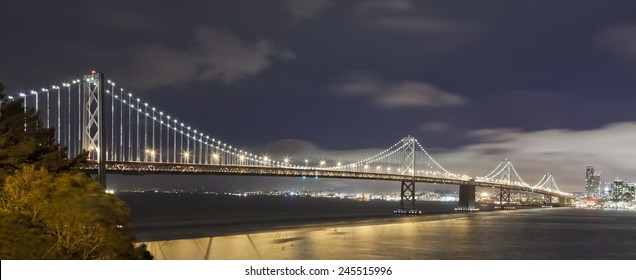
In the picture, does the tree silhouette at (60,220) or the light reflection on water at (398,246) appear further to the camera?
the light reflection on water at (398,246)

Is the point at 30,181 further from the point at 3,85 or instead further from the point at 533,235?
the point at 533,235

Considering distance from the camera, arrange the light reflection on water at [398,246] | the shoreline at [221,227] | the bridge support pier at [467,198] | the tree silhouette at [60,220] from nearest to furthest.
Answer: the tree silhouette at [60,220] → the light reflection on water at [398,246] → the shoreline at [221,227] → the bridge support pier at [467,198]

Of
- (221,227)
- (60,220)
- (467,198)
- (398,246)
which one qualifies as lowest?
(467,198)


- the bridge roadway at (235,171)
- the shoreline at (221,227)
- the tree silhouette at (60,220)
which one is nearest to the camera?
the tree silhouette at (60,220)

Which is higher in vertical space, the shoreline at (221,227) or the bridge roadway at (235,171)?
the bridge roadway at (235,171)

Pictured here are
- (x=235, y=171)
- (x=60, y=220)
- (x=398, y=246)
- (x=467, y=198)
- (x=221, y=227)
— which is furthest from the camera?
(x=467, y=198)

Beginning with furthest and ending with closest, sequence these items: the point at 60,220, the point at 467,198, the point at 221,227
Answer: the point at 467,198 → the point at 221,227 → the point at 60,220

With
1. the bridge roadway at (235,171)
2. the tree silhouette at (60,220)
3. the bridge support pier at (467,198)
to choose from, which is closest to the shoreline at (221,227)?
the bridge roadway at (235,171)

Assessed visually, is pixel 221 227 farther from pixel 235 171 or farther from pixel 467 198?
pixel 467 198

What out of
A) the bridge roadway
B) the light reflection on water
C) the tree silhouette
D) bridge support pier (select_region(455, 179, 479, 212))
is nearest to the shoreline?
the light reflection on water

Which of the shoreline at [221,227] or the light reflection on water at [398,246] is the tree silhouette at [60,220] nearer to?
the light reflection on water at [398,246]

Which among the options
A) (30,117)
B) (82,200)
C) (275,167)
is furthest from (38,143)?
(275,167)

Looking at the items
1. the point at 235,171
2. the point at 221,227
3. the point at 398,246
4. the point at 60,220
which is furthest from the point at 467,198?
the point at 60,220

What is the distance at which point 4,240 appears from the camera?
14766mm
